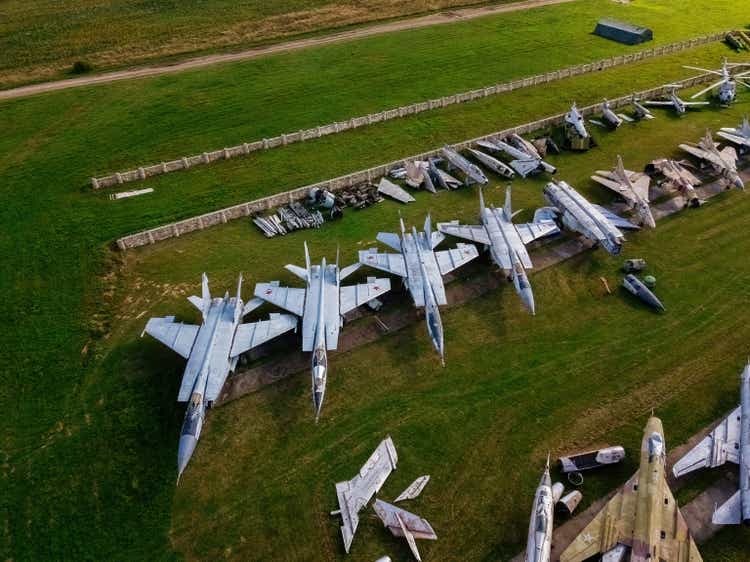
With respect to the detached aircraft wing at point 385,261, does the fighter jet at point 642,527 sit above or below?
below

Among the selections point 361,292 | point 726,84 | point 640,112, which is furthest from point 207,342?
point 726,84

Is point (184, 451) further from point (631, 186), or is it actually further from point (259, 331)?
point (631, 186)

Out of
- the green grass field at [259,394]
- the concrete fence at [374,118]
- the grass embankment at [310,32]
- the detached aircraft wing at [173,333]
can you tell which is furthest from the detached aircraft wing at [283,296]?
the grass embankment at [310,32]

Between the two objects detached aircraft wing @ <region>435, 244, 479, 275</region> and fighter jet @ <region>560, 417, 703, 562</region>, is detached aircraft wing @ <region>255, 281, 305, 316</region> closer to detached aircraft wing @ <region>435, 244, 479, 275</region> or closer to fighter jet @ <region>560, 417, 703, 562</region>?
detached aircraft wing @ <region>435, 244, 479, 275</region>

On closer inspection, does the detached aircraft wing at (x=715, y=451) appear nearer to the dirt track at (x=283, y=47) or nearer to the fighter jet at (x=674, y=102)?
the fighter jet at (x=674, y=102)

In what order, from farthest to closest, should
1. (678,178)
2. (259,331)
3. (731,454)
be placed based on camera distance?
(678,178) < (259,331) < (731,454)
